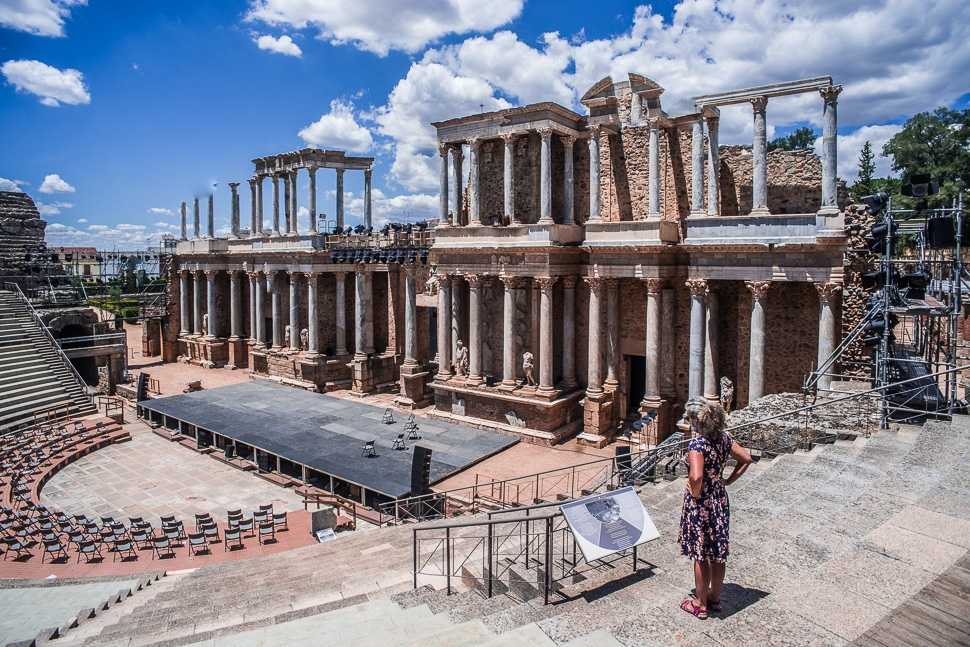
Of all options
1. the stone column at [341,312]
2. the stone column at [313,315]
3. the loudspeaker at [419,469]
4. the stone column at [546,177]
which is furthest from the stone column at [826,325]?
the stone column at [313,315]

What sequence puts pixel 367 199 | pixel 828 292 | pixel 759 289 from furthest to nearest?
pixel 367 199
pixel 759 289
pixel 828 292

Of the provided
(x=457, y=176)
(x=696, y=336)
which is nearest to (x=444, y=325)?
(x=457, y=176)

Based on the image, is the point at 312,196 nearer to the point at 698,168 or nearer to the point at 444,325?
the point at 444,325

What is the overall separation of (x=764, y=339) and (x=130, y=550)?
18392 millimetres

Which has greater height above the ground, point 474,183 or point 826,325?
point 474,183

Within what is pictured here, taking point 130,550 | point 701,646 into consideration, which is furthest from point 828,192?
point 130,550

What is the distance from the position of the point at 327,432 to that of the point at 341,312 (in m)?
12.0

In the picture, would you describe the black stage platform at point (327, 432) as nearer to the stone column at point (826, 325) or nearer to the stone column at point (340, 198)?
the stone column at point (826, 325)

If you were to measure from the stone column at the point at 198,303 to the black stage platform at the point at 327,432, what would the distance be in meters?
13.9

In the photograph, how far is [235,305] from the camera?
4072 centimetres

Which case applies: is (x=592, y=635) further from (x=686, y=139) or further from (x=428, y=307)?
(x=428, y=307)

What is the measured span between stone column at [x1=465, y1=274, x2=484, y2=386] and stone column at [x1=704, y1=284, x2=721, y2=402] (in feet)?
28.6

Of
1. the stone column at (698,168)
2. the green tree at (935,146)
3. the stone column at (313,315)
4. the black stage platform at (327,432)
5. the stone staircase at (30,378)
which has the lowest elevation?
the black stage platform at (327,432)

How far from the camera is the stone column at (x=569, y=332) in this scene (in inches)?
962
